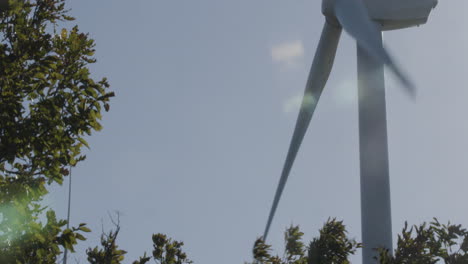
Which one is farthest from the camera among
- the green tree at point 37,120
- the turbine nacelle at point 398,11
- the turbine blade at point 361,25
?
the turbine nacelle at point 398,11

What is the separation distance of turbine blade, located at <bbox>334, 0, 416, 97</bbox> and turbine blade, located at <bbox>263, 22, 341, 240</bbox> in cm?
196

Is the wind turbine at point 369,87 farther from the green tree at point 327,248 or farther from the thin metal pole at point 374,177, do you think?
the green tree at point 327,248

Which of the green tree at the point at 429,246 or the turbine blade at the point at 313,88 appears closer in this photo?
the green tree at the point at 429,246

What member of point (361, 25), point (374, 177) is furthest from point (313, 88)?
point (374, 177)

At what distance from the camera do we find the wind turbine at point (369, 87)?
1016 inches

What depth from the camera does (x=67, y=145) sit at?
51.3ft

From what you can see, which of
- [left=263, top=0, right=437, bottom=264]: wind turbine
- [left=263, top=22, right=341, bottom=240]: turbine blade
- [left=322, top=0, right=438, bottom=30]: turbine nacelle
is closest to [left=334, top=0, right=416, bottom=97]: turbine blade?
[left=263, top=0, right=437, bottom=264]: wind turbine

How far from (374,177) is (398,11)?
7.80 m

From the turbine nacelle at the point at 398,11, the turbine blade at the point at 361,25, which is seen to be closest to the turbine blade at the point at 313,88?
the turbine blade at the point at 361,25

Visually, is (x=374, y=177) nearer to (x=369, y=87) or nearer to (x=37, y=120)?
(x=369, y=87)

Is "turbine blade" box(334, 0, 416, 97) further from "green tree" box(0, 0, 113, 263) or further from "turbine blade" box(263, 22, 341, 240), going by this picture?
"green tree" box(0, 0, 113, 263)

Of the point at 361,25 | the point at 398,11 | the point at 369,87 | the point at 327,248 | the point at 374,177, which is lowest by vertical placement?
the point at 327,248

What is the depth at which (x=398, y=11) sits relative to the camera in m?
29.6

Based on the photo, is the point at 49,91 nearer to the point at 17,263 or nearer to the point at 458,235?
the point at 17,263
